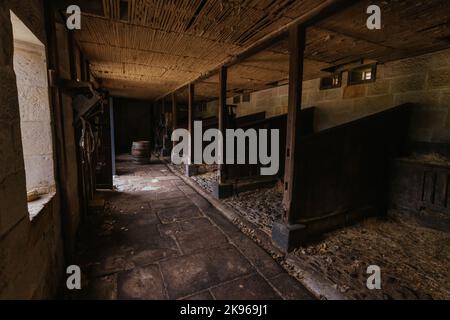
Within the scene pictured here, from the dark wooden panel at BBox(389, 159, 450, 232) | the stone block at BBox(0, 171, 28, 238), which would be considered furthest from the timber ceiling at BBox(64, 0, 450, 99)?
the stone block at BBox(0, 171, 28, 238)

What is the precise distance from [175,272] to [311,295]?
1263mm

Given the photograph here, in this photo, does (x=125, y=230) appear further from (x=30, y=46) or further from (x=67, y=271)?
(x=30, y=46)

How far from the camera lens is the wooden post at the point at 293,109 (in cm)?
240

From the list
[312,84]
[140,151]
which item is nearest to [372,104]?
[312,84]

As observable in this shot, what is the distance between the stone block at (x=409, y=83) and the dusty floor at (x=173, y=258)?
3.32 m

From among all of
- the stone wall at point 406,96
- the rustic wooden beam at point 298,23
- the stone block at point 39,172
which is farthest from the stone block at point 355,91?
the stone block at point 39,172

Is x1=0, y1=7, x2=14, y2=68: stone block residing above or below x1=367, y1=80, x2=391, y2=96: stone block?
below

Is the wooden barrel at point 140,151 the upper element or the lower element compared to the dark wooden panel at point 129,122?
lower

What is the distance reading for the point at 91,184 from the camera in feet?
13.0

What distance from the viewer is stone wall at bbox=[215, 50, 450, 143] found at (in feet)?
10.1

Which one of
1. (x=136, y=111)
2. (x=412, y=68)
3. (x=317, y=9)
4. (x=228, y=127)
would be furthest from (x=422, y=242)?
(x=136, y=111)

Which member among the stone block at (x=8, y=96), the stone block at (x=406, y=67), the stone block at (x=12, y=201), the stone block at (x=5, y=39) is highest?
the stone block at (x=406, y=67)

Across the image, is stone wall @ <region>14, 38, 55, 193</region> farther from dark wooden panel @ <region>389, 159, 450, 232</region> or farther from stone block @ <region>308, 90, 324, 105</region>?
stone block @ <region>308, 90, 324, 105</region>

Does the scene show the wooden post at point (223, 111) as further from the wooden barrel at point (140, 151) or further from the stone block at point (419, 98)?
the wooden barrel at point (140, 151)
